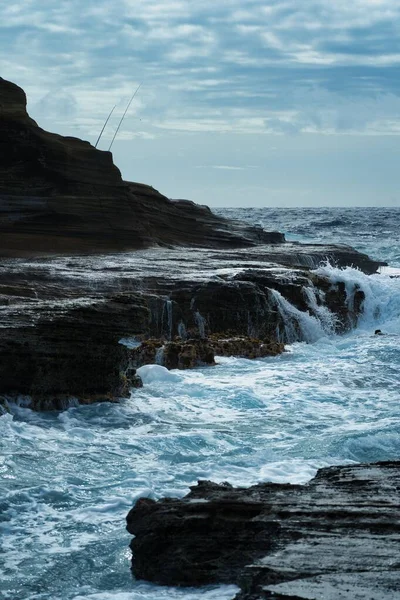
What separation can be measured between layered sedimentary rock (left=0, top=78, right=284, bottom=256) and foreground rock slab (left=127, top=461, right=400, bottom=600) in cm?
1752

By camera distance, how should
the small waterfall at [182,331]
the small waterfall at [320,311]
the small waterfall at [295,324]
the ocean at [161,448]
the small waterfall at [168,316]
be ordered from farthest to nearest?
the small waterfall at [320,311] → the small waterfall at [295,324] → the small waterfall at [182,331] → the small waterfall at [168,316] → the ocean at [161,448]

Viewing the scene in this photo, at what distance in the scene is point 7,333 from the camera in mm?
13391

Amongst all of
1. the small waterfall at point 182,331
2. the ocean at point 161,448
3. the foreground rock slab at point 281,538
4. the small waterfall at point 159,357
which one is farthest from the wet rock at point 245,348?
the foreground rock slab at point 281,538

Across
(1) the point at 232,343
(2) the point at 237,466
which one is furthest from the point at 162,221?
(2) the point at 237,466

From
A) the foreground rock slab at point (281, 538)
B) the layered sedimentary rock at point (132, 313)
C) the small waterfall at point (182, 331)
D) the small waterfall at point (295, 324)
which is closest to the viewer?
the foreground rock slab at point (281, 538)

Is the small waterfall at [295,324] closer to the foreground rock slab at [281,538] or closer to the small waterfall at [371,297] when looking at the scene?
the small waterfall at [371,297]

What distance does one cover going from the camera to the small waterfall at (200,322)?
21141 mm

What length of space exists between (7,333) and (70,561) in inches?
217

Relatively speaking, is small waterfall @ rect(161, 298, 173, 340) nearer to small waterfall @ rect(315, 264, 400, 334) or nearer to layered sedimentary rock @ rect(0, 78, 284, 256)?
layered sedimentary rock @ rect(0, 78, 284, 256)

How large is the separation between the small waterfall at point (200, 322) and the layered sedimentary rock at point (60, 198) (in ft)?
18.2

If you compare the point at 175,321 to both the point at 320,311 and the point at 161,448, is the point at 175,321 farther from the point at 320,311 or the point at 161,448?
the point at 161,448

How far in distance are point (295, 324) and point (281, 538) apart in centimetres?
1562

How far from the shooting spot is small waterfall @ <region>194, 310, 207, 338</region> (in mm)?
21141

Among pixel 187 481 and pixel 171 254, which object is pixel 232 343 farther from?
pixel 187 481
